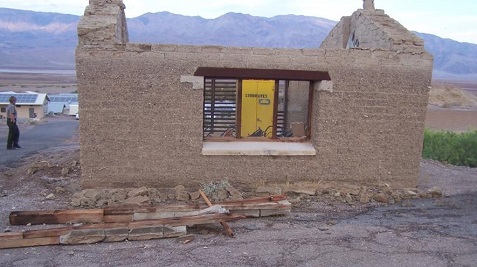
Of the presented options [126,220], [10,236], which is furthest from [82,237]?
[10,236]

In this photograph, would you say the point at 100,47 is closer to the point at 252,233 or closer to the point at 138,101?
the point at 138,101

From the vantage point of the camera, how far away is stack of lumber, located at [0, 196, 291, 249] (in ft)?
23.0

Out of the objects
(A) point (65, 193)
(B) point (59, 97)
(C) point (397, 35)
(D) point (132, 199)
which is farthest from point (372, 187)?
(B) point (59, 97)

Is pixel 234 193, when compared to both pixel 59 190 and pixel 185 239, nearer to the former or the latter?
pixel 185 239

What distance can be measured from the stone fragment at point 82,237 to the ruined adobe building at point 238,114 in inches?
90.9

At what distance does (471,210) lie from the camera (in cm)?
937

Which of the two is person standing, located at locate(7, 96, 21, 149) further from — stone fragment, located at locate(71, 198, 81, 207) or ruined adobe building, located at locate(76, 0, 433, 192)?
stone fragment, located at locate(71, 198, 81, 207)

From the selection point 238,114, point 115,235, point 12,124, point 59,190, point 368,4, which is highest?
point 368,4

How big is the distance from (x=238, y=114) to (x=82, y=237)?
4.44m

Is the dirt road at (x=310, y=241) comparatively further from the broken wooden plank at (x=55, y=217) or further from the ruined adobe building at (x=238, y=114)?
the ruined adobe building at (x=238, y=114)

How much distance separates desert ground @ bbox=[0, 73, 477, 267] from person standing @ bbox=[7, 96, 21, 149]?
627 centimetres

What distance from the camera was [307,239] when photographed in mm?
7402

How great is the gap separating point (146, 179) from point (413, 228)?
4.98 meters

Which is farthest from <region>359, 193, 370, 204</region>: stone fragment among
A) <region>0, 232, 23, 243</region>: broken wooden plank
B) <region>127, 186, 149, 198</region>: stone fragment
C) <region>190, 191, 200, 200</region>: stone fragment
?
<region>0, 232, 23, 243</region>: broken wooden plank
